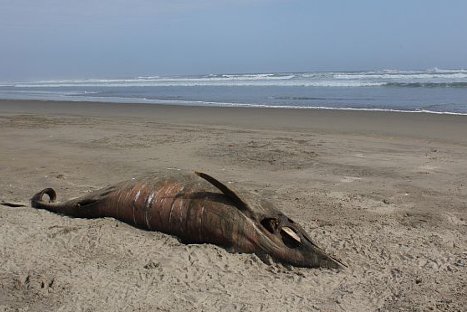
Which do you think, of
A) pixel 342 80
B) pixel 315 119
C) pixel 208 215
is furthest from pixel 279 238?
pixel 342 80

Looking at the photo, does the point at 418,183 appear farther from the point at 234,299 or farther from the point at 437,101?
the point at 437,101

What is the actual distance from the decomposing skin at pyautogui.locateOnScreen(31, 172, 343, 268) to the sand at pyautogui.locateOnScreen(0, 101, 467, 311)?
11 centimetres

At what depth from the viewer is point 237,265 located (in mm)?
3824

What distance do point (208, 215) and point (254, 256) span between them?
1.61ft

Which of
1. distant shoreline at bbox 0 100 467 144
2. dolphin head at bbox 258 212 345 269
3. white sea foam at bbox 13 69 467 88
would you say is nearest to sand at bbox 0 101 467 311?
dolphin head at bbox 258 212 345 269

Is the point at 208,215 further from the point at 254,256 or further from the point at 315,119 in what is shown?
the point at 315,119

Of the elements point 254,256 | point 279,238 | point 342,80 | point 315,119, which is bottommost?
point 254,256

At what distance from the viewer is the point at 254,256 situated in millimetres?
3887

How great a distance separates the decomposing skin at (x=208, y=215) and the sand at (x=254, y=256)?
11 centimetres

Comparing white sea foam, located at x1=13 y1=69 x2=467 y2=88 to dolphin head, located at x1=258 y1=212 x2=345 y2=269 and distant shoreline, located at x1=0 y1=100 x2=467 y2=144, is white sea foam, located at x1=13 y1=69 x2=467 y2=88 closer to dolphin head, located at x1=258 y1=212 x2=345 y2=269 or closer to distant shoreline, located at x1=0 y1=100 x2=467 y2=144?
distant shoreline, located at x1=0 y1=100 x2=467 y2=144

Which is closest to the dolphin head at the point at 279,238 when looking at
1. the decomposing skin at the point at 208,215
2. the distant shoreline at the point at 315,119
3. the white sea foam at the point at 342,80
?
the decomposing skin at the point at 208,215

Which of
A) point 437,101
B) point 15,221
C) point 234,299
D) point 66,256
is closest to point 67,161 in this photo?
point 15,221

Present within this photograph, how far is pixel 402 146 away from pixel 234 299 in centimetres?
706

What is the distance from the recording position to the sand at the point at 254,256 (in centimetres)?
347
